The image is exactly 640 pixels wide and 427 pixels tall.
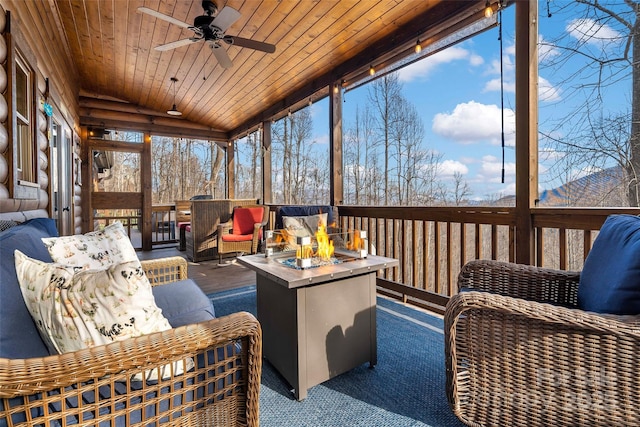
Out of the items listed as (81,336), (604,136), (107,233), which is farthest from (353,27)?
(81,336)

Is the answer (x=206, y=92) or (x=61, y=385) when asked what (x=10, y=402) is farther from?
(x=206, y=92)

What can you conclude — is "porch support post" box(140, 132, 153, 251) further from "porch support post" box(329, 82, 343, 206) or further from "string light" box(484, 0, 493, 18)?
"string light" box(484, 0, 493, 18)

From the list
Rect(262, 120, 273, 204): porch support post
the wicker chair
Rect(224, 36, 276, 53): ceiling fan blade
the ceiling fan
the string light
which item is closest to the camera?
the string light

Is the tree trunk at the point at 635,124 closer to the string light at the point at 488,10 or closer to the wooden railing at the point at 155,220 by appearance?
the string light at the point at 488,10

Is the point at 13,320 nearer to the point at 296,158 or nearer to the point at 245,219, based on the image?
the point at 245,219

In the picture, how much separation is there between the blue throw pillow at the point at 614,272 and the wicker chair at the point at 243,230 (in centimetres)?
443

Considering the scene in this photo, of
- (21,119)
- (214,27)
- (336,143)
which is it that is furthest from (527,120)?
(21,119)

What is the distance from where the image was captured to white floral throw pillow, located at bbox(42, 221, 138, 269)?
1407 mm

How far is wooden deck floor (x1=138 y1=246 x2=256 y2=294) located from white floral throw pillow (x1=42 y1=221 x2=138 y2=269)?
2061mm

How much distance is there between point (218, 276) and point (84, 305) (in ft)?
11.8

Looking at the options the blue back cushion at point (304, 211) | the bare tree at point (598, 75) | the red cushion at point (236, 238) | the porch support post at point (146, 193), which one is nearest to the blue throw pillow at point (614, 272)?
the bare tree at point (598, 75)

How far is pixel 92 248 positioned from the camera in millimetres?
1547

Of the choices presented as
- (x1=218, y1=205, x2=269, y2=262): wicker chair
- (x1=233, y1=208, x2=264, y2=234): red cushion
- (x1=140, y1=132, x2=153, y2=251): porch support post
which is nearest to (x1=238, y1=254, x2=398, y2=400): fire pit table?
(x1=218, y1=205, x2=269, y2=262): wicker chair

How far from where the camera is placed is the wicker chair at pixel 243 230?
16.8 feet
